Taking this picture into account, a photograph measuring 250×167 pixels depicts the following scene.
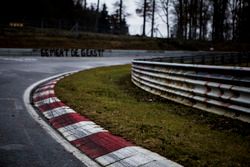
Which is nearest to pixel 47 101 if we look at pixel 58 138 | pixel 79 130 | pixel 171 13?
pixel 79 130

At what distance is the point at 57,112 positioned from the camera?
8.38 meters

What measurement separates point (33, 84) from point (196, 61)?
1711 centimetres

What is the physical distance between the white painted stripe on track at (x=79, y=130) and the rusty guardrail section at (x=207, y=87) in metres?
2.54

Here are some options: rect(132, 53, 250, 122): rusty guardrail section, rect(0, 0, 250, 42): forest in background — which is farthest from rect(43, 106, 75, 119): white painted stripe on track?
rect(0, 0, 250, 42): forest in background

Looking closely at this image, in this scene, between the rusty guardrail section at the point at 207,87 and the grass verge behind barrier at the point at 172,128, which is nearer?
the grass verge behind barrier at the point at 172,128

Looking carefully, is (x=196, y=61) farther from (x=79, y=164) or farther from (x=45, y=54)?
(x=79, y=164)

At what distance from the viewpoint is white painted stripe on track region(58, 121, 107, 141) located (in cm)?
646

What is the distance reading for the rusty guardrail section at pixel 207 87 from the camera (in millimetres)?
7273

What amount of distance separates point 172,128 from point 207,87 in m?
1.99

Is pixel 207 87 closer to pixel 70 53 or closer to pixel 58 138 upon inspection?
pixel 58 138

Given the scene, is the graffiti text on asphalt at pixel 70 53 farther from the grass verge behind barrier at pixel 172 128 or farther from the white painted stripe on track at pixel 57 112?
the white painted stripe on track at pixel 57 112

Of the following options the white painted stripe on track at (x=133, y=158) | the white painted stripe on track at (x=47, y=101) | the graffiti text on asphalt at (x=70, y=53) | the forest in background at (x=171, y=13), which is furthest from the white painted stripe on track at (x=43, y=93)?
the forest in background at (x=171, y=13)

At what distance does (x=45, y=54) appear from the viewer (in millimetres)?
37625

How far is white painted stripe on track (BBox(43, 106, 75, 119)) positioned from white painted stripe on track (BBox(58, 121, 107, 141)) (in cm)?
100
